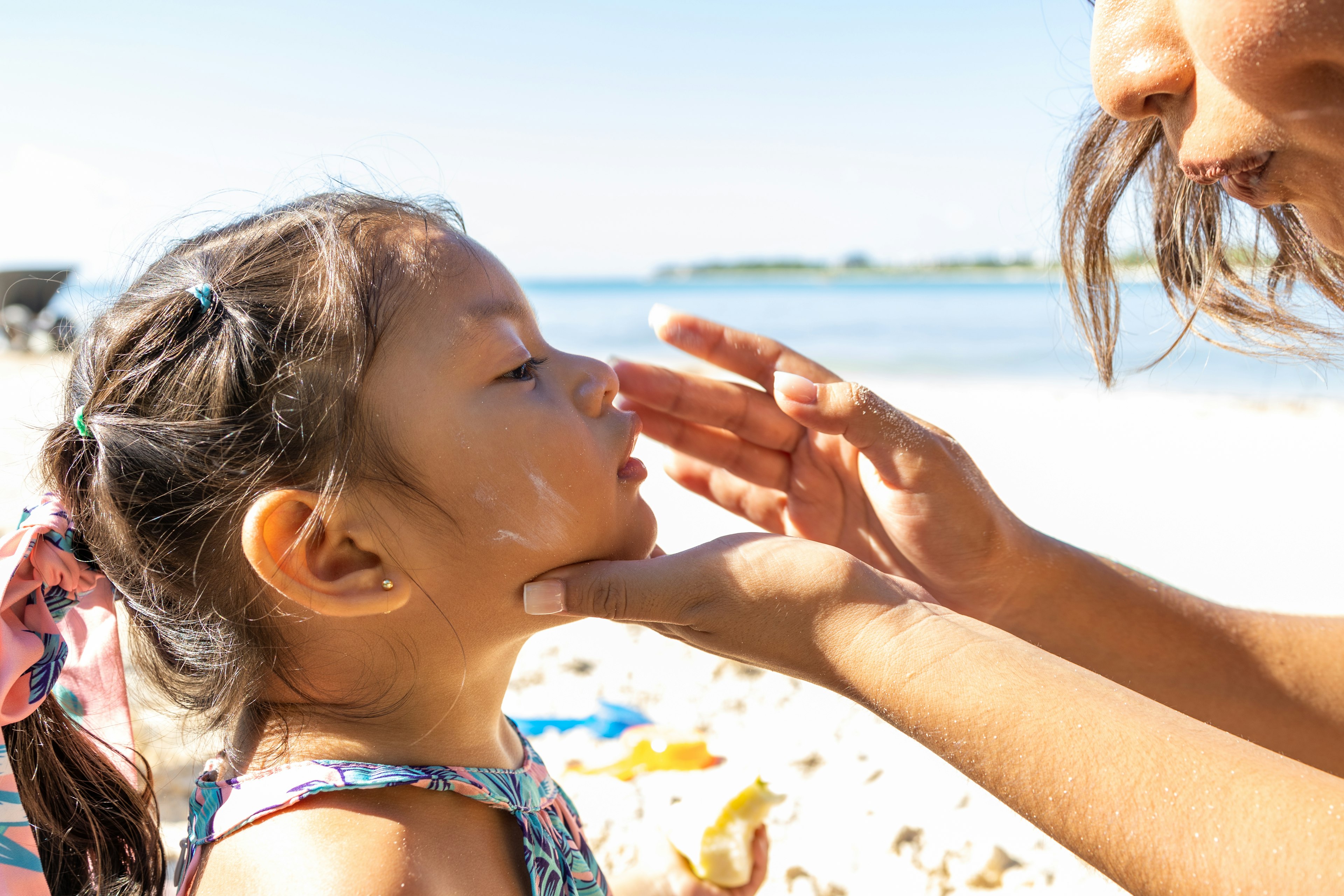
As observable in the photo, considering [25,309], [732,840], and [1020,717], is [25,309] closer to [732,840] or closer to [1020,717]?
[732,840]

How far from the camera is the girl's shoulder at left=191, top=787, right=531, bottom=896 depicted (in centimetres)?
160

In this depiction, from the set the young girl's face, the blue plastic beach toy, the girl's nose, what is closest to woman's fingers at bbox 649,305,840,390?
the girl's nose

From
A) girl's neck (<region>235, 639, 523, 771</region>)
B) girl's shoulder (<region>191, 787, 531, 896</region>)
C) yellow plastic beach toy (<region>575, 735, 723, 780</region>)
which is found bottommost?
yellow plastic beach toy (<region>575, 735, 723, 780</region>)

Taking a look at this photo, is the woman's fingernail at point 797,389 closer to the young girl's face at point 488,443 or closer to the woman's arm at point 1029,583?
the woman's arm at point 1029,583

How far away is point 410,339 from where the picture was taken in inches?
71.6

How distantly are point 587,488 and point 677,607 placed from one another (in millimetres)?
313

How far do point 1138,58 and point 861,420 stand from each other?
0.88 meters

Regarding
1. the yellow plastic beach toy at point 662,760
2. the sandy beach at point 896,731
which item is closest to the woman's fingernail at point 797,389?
the sandy beach at point 896,731

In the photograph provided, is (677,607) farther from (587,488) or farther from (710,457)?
(710,457)

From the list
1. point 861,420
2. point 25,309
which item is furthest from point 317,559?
point 25,309

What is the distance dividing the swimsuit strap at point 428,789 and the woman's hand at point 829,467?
0.96 meters

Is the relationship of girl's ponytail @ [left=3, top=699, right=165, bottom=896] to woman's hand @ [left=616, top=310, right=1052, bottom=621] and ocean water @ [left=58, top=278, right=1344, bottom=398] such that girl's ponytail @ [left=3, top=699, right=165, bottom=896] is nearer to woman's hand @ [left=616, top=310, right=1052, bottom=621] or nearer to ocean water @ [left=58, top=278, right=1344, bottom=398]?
ocean water @ [left=58, top=278, right=1344, bottom=398]

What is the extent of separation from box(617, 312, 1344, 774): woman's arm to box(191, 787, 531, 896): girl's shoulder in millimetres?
1107

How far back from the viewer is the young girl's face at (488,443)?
5.82ft
